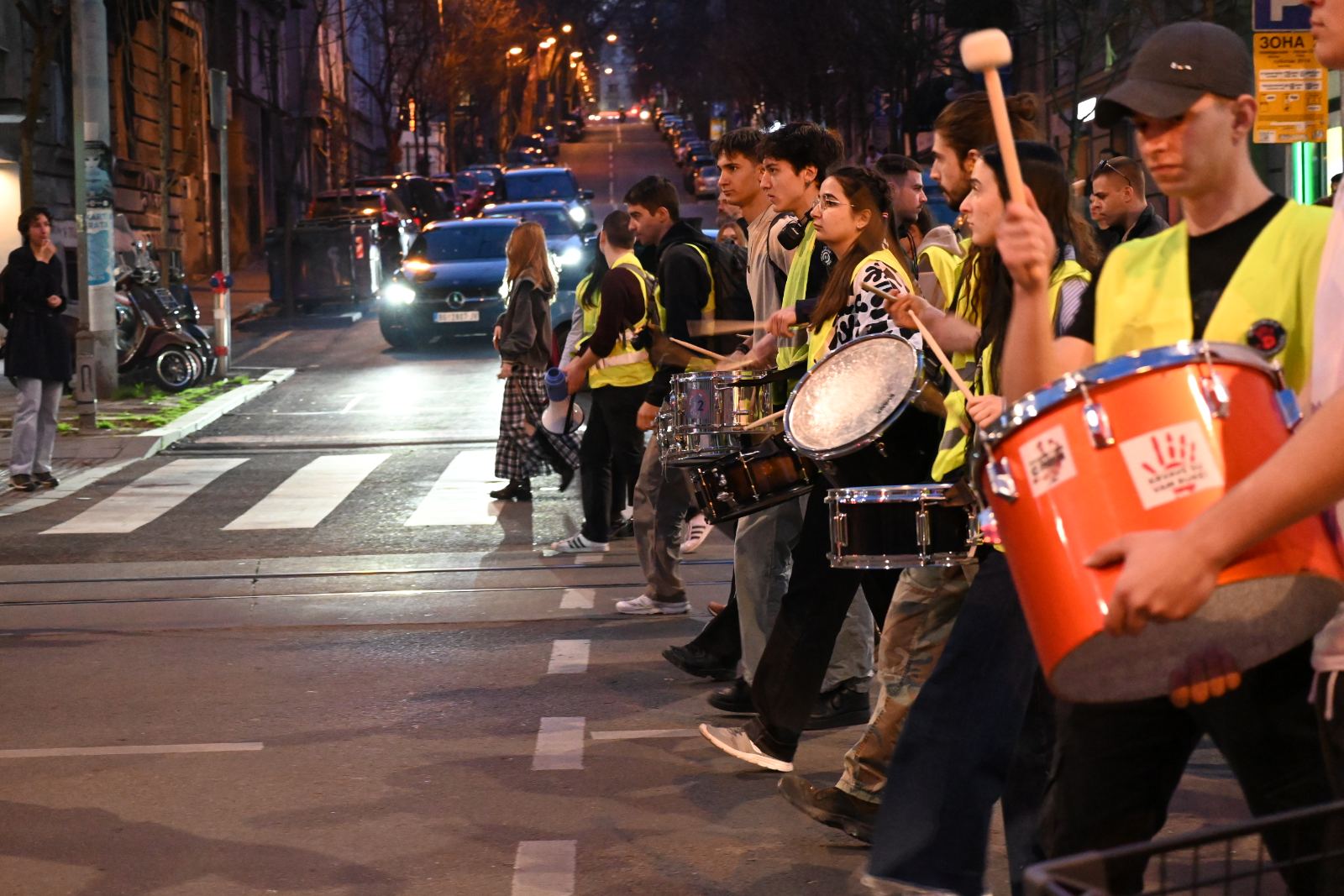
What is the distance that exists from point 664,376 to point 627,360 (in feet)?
3.96

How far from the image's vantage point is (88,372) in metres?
15.5

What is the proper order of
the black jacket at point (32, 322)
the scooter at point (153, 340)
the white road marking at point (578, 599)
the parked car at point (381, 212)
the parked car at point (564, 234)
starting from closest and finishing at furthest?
the white road marking at point (578, 599) < the black jacket at point (32, 322) < the scooter at point (153, 340) < the parked car at point (564, 234) < the parked car at point (381, 212)

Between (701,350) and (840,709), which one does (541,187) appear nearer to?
(701,350)

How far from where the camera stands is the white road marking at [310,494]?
1152 cm

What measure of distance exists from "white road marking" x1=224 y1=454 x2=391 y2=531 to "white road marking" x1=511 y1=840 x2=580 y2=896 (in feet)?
21.1

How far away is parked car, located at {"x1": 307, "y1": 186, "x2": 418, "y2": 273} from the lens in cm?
3453

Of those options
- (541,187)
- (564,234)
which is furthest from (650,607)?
(541,187)

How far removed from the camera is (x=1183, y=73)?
281 centimetres

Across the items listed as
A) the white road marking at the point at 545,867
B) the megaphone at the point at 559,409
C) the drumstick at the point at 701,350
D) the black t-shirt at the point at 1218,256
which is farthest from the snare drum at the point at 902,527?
the megaphone at the point at 559,409

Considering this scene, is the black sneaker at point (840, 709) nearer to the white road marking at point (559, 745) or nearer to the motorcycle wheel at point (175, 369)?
the white road marking at point (559, 745)

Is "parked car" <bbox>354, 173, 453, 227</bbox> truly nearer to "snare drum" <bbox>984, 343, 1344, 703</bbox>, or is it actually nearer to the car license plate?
the car license plate

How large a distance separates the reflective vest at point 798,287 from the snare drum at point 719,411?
137mm

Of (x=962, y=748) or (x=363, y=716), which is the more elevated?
(x=962, y=748)

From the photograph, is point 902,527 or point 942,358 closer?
point 942,358
